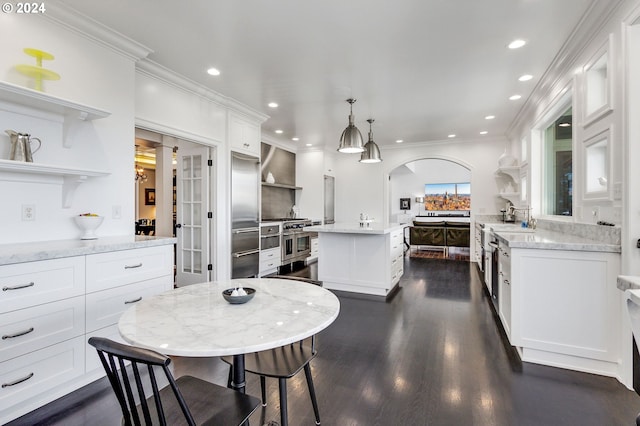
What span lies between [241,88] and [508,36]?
285 centimetres

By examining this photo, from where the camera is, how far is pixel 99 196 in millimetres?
2572

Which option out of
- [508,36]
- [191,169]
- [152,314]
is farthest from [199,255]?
[508,36]

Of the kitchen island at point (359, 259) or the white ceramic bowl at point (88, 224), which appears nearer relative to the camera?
the white ceramic bowl at point (88, 224)

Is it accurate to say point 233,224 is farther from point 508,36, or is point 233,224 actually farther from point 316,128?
point 508,36

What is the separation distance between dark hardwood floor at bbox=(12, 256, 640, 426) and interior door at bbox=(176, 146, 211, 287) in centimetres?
208

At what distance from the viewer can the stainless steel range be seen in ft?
19.0

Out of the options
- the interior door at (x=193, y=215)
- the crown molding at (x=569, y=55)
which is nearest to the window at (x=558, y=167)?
the crown molding at (x=569, y=55)

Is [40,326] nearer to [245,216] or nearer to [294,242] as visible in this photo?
[245,216]

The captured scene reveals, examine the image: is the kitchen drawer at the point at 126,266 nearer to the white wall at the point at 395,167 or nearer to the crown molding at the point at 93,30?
the crown molding at the point at 93,30

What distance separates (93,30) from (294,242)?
436cm

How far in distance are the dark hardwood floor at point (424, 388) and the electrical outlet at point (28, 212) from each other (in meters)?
1.24

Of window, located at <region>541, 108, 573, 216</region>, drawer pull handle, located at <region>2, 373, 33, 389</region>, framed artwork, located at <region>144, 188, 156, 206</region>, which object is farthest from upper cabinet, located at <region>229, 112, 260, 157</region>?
framed artwork, located at <region>144, 188, 156, 206</region>

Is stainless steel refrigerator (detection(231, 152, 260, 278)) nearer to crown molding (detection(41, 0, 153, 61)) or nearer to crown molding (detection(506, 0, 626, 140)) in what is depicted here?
crown molding (detection(41, 0, 153, 61))

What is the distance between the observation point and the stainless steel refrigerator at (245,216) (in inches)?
172
